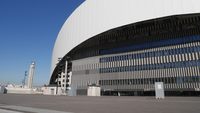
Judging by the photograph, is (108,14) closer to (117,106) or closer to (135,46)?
(135,46)

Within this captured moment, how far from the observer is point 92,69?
220 feet

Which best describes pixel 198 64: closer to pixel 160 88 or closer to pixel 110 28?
Answer: pixel 160 88

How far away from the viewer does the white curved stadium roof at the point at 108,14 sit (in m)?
48.9

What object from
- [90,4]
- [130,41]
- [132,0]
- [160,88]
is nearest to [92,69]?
[130,41]

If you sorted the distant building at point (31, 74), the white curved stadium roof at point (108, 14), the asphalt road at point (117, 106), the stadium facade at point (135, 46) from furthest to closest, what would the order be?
the distant building at point (31, 74) < the stadium facade at point (135, 46) < the white curved stadium roof at point (108, 14) < the asphalt road at point (117, 106)

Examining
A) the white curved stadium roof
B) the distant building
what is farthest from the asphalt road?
the distant building

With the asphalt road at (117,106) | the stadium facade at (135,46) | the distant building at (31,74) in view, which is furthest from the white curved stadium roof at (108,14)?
the distant building at (31,74)

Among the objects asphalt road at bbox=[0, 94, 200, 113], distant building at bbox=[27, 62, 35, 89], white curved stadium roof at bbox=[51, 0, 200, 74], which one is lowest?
asphalt road at bbox=[0, 94, 200, 113]

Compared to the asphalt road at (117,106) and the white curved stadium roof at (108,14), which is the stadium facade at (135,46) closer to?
the white curved stadium roof at (108,14)

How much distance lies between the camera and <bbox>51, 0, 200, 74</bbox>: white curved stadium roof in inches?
1925

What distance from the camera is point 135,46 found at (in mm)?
59406

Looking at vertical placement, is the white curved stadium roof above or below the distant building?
above

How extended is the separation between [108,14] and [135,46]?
12.3m

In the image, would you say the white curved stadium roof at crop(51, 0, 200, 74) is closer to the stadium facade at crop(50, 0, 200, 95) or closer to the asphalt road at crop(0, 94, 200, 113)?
the stadium facade at crop(50, 0, 200, 95)
